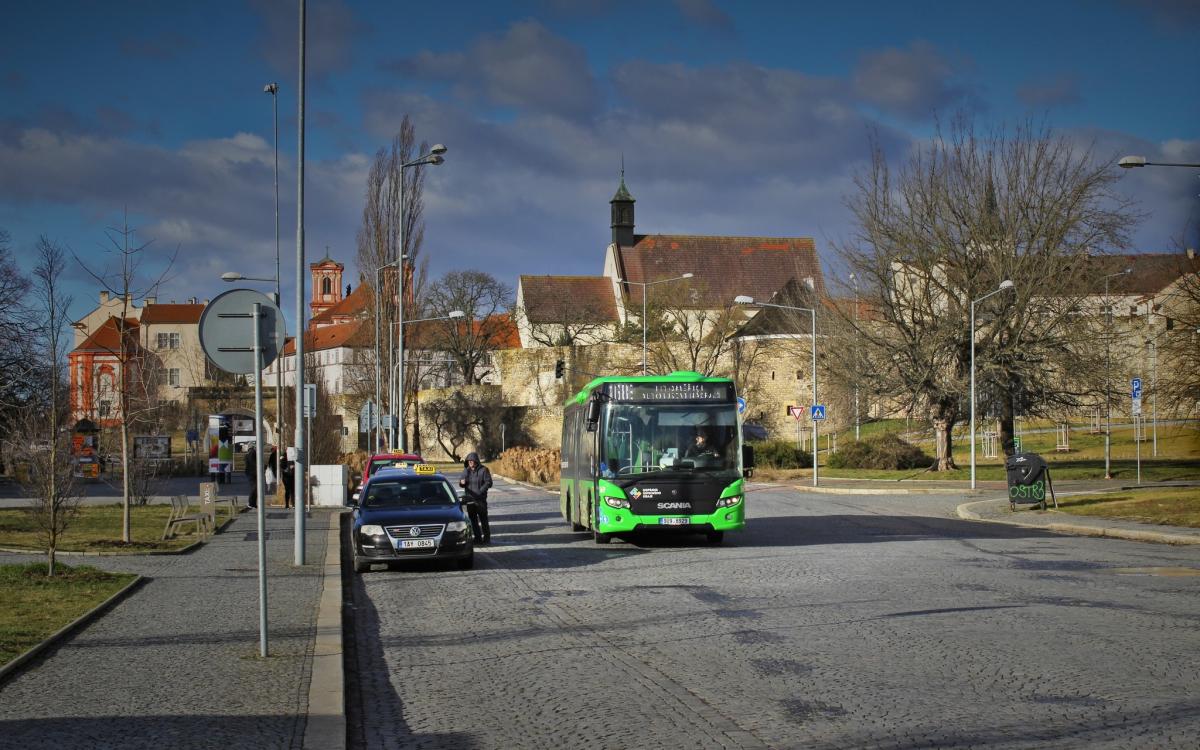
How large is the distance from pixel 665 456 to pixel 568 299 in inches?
3350

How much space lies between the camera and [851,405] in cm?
5100

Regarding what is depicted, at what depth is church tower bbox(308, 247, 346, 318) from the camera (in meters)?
159

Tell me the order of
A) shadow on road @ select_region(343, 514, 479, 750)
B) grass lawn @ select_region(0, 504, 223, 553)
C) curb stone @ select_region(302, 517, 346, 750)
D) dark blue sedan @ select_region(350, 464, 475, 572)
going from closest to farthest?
curb stone @ select_region(302, 517, 346, 750) < shadow on road @ select_region(343, 514, 479, 750) < dark blue sedan @ select_region(350, 464, 475, 572) < grass lawn @ select_region(0, 504, 223, 553)

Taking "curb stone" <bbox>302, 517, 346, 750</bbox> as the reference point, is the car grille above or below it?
above

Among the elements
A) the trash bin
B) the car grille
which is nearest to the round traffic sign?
the car grille

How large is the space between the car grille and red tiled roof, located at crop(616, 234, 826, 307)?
282ft

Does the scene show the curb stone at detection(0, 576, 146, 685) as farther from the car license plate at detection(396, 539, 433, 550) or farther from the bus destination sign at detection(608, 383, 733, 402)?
the bus destination sign at detection(608, 383, 733, 402)

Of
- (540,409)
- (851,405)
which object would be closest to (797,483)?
(851,405)

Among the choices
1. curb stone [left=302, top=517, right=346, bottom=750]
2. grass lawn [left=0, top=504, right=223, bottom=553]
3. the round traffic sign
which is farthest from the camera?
grass lawn [left=0, top=504, right=223, bottom=553]

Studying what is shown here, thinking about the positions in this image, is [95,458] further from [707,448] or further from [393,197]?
[707,448]

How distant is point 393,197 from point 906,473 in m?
26.6

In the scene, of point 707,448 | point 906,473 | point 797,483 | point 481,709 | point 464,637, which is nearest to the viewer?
point 481,709

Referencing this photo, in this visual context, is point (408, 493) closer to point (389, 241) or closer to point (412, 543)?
point (412, 543)

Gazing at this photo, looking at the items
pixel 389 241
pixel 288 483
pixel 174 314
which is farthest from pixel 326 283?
pixel 288 483
